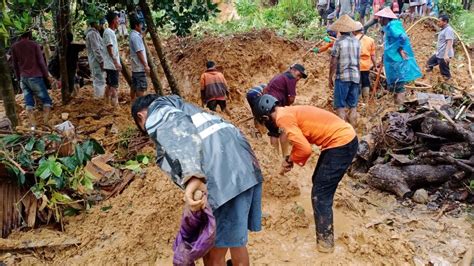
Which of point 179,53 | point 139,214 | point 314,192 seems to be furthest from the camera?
point 179,53

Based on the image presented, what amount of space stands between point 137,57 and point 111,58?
17.8 inches

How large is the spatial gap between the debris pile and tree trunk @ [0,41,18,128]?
450 cm

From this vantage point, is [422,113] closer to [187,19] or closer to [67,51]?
[187,19]

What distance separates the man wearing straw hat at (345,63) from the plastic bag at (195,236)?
434cm

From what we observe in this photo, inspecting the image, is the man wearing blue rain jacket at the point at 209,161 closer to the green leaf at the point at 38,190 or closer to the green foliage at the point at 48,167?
the green foliage at the point at 48,167

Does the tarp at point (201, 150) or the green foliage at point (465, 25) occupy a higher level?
the tarp at point (201, 150)

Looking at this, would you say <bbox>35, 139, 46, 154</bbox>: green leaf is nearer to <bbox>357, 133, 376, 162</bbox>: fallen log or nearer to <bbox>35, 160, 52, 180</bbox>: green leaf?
<bbox>35, 160, 52, 180</bbox>: green leaf

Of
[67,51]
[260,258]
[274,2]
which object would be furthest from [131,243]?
[274,2]

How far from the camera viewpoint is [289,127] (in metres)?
3.35

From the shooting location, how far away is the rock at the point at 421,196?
4766mm

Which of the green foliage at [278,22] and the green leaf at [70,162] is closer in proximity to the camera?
the green leaf at [70,162]

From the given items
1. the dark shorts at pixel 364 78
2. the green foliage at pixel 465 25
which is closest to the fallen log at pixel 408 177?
the dark shorts at pixel 364 78

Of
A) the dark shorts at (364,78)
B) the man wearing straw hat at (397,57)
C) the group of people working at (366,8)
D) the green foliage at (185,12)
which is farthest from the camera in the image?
the group of people working at (366,8)

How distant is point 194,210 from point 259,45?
756cm
